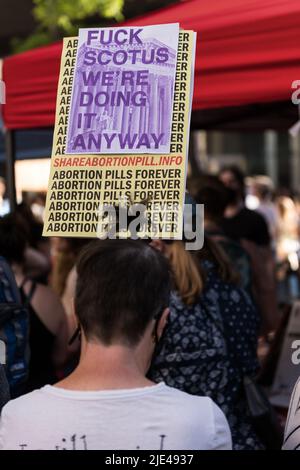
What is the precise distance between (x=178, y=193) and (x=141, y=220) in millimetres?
160

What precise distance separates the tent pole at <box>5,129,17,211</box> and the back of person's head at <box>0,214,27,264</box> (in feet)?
3.07

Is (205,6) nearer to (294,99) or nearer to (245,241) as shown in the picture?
(294,99)

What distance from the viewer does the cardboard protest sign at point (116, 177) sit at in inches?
85.5

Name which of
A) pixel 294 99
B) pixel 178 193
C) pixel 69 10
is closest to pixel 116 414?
pixel 178 193

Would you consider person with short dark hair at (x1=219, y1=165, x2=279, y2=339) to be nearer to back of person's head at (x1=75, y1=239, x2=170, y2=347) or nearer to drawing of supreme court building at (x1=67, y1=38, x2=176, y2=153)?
drawing of supreme court building at (x1=67, y1=38, x2=176, y2=153)

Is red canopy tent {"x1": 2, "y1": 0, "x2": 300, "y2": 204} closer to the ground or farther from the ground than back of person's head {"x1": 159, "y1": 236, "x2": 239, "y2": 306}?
farther from the ground

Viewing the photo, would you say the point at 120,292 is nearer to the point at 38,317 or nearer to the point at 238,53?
the point at 238,53

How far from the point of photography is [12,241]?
345cm

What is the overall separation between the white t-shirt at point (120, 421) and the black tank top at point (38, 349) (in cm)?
168

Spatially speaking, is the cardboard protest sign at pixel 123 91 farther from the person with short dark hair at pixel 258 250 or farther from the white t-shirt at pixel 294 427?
the person with short dark hair at pixel 258 250

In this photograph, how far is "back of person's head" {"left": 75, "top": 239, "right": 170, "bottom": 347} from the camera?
174 cm

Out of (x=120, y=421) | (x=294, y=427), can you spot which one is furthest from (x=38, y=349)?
(x=120, y=421)

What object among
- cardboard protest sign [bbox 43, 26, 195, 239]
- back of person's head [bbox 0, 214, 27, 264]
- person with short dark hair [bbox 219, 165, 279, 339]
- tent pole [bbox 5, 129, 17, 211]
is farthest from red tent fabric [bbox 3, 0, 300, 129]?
person with short dark hair [bbox 219, 165, 279, 339]
